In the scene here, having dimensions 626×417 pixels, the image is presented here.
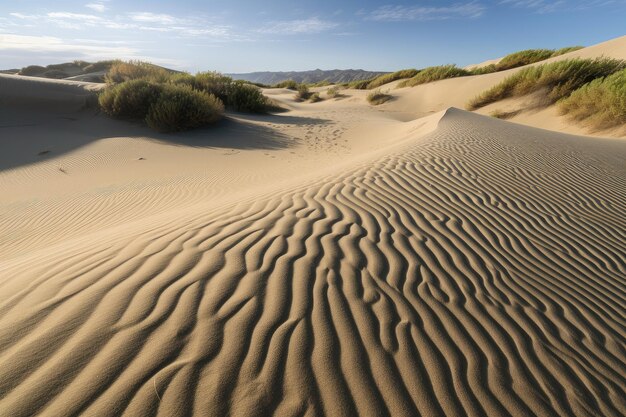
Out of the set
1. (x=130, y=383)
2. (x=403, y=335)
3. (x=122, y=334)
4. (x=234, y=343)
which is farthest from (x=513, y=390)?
(x=122, y=334)

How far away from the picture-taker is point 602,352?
202 centimetres

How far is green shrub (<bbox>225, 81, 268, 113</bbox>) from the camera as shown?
1456 cm

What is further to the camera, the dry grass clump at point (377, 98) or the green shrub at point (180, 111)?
the dry grass clump at point (377, 98)

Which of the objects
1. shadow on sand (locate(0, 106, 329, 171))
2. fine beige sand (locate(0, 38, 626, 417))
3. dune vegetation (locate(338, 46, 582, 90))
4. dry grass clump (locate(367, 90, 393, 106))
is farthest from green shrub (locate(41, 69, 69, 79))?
fine beige sand (locate(0, 38, 626, 417))

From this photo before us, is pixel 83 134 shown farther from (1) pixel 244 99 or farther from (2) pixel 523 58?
(2) pixel 523 58

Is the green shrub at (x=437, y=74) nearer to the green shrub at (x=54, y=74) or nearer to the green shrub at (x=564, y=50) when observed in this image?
the green shrub at (x=564, y=50)

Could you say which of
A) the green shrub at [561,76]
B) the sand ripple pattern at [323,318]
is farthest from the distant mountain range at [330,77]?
the sand ripple pattern at [323,318]

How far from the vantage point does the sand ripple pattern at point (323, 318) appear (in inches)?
58.1

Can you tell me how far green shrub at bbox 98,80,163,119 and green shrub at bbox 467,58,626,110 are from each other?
14348mm

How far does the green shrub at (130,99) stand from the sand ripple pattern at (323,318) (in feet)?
30.7

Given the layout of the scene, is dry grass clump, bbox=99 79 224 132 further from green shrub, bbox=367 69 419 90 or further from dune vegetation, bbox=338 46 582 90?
green shrub, bbox=367 69 419 90

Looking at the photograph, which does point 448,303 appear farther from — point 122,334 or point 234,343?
point 122,334

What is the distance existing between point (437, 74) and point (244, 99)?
14.0 meters

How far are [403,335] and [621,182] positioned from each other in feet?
17.8
